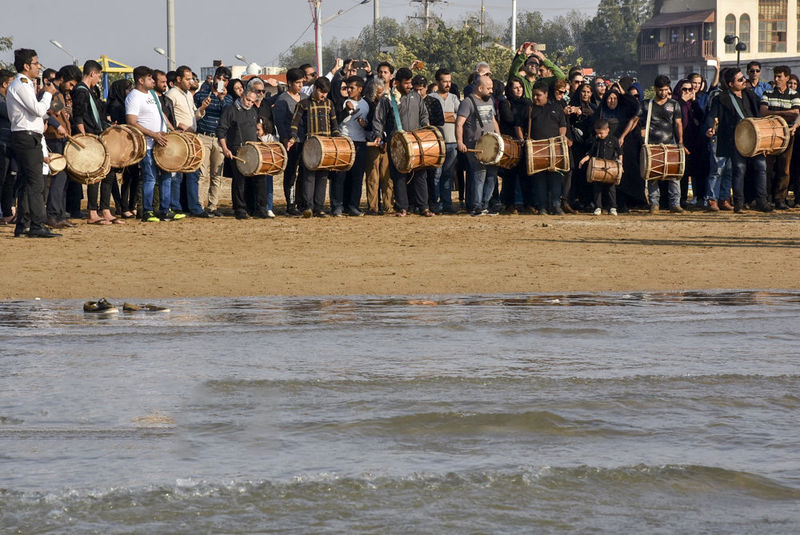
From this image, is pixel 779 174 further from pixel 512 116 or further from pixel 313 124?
pixel 313 124

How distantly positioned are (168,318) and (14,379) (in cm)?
214

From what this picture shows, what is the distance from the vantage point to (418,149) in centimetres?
1600

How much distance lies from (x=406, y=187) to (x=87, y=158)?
4081 mm

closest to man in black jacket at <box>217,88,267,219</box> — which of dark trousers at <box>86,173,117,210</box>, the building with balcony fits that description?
dark trousers at <box>86,173,117,210</box>

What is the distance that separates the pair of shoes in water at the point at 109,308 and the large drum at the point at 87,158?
17.9 ft

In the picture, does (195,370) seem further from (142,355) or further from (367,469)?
(367,469)

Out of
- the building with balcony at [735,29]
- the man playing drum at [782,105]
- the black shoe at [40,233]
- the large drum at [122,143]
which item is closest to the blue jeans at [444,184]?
the large drum at [122,143]

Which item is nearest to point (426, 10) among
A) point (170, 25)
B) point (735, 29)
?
point (735, 29)

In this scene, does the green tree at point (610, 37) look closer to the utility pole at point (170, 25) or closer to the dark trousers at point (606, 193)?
the utility pole at point (170, 25)

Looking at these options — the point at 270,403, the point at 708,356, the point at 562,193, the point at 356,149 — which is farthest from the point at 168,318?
the point at 562,193

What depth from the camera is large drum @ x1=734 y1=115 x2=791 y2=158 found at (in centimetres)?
1641

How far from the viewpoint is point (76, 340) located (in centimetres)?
795

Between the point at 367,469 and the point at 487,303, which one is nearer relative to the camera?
the point at 367,469

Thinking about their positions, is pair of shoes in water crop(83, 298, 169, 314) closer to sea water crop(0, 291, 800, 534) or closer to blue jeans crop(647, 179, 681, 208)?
sea water crop(0, 291, 800, 534)
